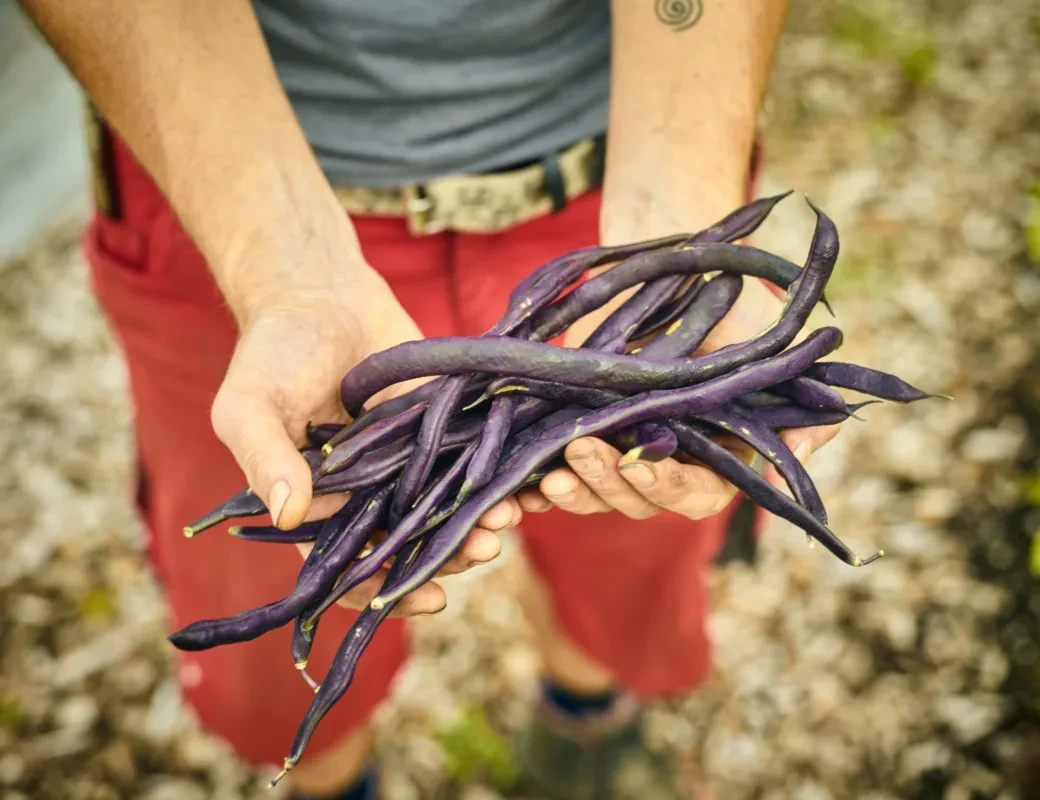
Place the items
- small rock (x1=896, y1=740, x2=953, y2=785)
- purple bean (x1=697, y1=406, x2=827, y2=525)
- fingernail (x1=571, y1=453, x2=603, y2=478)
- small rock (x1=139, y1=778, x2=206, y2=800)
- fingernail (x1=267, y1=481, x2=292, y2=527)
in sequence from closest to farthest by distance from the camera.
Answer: fingernail (x1=267, y1=481, x2=292, y2=527) → fingernail (x1=571, y1=453, x2=603, y2=478) → purple bean (x1=697, y1=406, x2=827, y2=525) → small rock (x1=896, y1=740, x2=953, y2=785) → small rock (x1=139, y1=778, x2=206, y2=800)

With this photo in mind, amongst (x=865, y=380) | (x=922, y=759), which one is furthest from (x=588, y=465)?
(x=922, y=759)

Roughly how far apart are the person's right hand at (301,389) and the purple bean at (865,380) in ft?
1.91

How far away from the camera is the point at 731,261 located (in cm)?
151

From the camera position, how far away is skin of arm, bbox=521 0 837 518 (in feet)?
5.49

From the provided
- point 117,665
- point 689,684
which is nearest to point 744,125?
point 689,684

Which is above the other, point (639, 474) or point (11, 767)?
point (639, 474)

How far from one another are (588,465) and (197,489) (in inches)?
39.5

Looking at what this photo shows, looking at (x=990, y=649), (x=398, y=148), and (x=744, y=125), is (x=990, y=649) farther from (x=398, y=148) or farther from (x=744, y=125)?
(x=398, y=148)

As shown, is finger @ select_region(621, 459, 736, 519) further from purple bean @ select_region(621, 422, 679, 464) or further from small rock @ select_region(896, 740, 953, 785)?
small rock @ select_region(896, 740, 953, 785)

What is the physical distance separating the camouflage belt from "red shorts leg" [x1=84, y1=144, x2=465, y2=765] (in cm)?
6

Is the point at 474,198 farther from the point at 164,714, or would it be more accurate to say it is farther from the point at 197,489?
the point at 164,714

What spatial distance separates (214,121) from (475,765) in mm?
2133

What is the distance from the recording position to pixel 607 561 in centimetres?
221

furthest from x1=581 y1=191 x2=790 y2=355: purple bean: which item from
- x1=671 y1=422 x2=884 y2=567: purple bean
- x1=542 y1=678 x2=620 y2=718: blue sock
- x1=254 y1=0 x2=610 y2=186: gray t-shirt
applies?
x1=542 y1=678 x2=620 y2=718: blue sock
